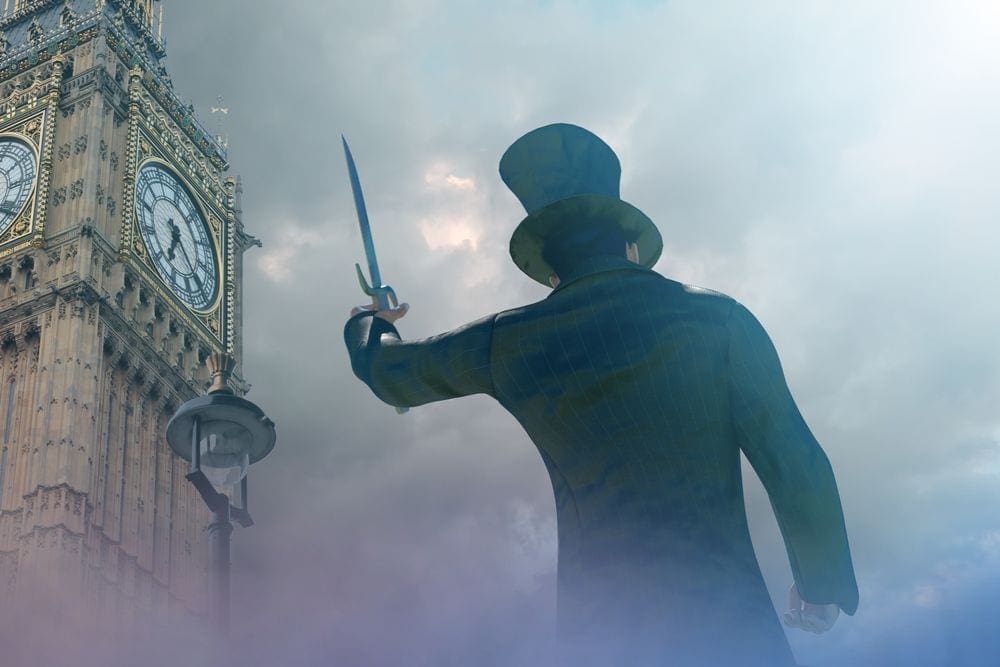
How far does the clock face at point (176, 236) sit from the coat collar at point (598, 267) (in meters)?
40.0

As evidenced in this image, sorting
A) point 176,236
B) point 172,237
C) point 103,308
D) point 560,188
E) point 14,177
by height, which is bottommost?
point 560,188

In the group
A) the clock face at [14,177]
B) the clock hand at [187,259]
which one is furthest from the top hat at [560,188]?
the clock hand at [187,259]

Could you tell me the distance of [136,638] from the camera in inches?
1484

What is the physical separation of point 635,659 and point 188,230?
44609mm

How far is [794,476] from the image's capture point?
7.46 m

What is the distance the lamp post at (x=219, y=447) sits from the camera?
11031 millimetres

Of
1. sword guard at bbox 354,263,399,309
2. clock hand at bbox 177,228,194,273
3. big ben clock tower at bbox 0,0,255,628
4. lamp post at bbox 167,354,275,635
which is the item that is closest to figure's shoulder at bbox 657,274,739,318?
sword guard at bbox 354,263,399,309

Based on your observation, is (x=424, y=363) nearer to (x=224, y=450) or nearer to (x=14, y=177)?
(x=224, y=450)

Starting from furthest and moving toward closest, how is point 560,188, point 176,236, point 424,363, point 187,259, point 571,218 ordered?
point 187,259 < point 176,236 < point 560,188 < point 571,218 < point 424,363

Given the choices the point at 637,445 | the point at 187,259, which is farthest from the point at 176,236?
the point at 637,445

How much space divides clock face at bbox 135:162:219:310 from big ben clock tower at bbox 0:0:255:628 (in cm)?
8

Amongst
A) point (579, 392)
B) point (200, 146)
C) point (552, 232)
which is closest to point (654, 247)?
point (552, 232)

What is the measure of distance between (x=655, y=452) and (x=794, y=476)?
2.73ft

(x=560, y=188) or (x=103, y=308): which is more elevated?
(x=103, y=308)
